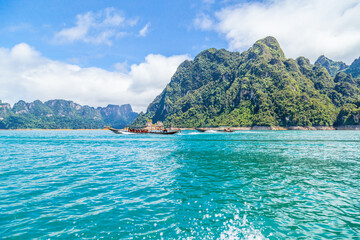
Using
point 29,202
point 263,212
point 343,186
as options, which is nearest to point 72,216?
point 29,202

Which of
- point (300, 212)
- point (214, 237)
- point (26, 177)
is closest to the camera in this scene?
point (214, 237)

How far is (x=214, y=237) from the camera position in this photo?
8.18 meters

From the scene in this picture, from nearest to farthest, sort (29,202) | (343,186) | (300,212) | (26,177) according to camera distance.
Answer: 1. (300,212)
2. (29,202)
3. (343,186)
4. (26,177)

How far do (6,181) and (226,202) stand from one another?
62.3ft

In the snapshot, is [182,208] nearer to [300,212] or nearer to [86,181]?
[300,212]

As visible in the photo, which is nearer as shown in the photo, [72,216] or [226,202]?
[72,216]

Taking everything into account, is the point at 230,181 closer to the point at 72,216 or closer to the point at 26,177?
the point at 72,216

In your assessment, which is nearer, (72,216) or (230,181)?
(72,216)

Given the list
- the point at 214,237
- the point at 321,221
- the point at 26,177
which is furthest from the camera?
the point at 26,177

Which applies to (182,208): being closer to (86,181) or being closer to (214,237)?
(214,237)

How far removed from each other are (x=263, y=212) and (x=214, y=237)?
13.3 ft

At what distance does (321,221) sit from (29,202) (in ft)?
54.0

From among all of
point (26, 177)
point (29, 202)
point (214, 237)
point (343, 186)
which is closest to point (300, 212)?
point (214, 237)

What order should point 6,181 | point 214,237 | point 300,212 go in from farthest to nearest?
1. point 6,181
2. point 300,212
3. point 214,237
